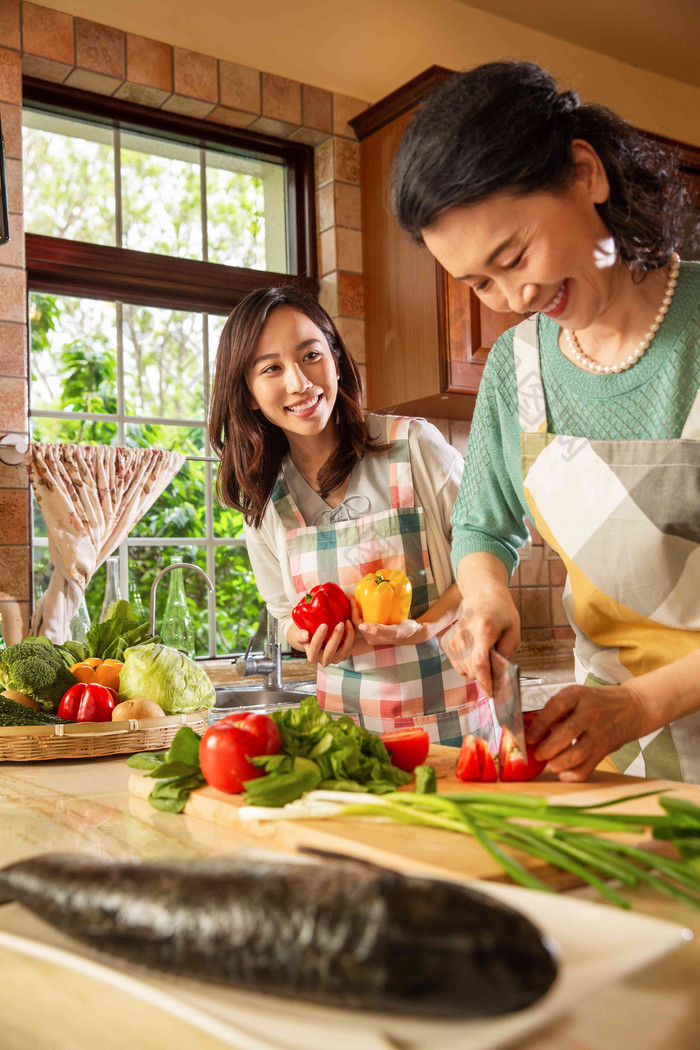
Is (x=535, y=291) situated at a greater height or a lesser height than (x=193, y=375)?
lesser

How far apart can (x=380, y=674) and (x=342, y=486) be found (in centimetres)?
42

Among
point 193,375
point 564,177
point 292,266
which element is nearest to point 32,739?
point 564,177

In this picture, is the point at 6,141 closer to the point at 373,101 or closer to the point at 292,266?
the point at 292,266

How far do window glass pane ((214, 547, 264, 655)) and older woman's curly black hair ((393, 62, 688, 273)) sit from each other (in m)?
2.15

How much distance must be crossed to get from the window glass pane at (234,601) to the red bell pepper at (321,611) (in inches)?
52.2

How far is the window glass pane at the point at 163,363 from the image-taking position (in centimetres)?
304

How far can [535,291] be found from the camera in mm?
1096

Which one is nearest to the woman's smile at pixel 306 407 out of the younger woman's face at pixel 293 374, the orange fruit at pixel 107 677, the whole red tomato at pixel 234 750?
the younger woman's face at pixel 293 374

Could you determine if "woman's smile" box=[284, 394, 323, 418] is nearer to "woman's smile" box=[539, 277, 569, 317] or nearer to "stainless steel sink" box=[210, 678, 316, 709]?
"woman's smile" box=[539, 277, 569, 317]

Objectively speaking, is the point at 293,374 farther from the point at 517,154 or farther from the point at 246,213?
the point at 246,213

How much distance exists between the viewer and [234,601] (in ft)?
10.5

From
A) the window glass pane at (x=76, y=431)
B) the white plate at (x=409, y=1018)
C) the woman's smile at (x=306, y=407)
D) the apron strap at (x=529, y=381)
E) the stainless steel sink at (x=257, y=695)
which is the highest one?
the window glass pane at (x=76, y=431)

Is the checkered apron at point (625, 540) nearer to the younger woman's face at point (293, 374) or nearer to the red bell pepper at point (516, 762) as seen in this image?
the red bell pepper at point (516, 762)

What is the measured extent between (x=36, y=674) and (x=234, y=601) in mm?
1729
